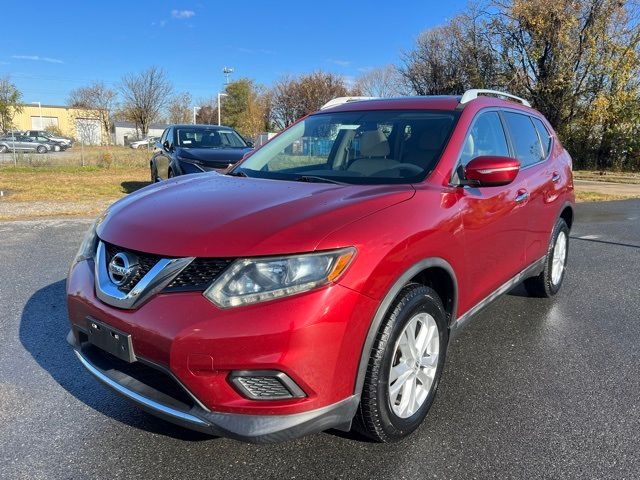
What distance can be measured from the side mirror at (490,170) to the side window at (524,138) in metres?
1.10

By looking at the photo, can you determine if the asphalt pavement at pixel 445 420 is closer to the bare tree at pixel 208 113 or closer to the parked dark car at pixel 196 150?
the parked dark car at pixel 196 150

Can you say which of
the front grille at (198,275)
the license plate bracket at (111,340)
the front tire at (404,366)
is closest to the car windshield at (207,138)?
the license plate bracket at (111,340)

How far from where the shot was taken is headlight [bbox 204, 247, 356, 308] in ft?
6.63

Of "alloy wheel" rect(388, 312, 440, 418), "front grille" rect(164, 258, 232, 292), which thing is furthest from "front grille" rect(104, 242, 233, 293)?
"alloy wheel" rect(388, 312, 440, 418)

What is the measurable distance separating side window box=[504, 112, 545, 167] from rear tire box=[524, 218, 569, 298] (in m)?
0.79

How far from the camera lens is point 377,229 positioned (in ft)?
7.43

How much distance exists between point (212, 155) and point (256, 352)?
26.0 ft

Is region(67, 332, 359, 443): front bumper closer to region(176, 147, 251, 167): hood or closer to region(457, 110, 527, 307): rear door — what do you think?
region(457, 110, 527, 307): rear door

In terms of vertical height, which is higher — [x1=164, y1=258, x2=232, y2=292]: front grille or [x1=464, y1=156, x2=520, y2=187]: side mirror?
[x1=464, y1=156, x2=520, y2=187]: side mirror

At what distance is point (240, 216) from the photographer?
2.33 meters

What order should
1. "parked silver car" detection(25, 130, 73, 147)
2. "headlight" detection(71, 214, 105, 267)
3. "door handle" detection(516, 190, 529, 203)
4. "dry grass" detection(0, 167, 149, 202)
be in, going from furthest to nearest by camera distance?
"parked silver car" detection(25, 130, 73, 147) → "dry grass" detection(0, 167, 149, 202) → "door handle" detection(516, 190, 529, 203) → "headlight" detection(71, 214, 105, 267)

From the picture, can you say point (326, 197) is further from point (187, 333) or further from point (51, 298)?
point (51, 298)

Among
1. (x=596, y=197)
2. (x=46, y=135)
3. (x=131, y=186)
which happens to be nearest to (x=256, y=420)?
(x=131, y=186)

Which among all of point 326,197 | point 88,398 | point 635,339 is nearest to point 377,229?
point 326,197
